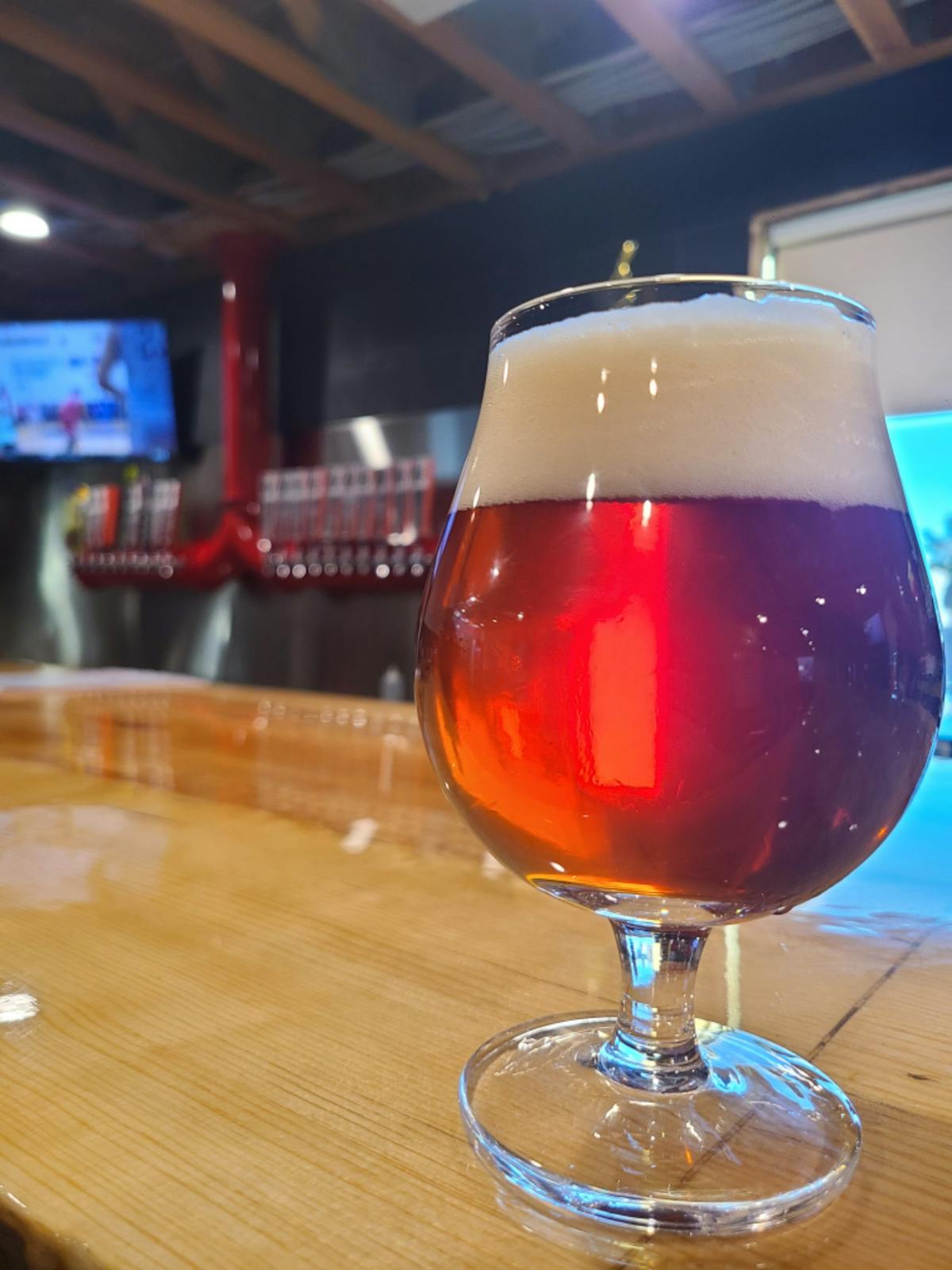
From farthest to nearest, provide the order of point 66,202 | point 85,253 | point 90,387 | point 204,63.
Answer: point 90,387 < point 85,253 < point 66,202 < point 204,63

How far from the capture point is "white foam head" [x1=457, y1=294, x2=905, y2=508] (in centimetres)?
31

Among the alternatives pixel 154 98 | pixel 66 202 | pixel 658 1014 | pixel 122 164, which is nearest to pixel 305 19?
pixel 154 98

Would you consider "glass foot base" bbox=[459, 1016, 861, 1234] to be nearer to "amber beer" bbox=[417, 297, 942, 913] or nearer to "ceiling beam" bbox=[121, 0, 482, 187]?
"amber beer" bbox=[417, 297, 942, 913]

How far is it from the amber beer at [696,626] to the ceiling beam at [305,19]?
2.21 meters

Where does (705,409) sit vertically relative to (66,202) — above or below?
below

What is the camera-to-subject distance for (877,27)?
2.08 m

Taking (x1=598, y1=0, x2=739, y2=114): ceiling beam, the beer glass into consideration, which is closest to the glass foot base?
the beer glass

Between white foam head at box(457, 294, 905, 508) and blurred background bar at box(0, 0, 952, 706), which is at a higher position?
blurred background bar at box(0, 0, 952, 706)

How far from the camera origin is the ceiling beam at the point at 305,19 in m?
2.10

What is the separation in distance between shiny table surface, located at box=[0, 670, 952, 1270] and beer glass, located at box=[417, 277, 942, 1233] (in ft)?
0.07

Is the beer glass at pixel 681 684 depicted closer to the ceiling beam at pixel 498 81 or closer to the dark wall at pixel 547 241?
the ceiling beam at pixel 498 81

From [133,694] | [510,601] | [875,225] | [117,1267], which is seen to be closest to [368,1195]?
[117,1267]

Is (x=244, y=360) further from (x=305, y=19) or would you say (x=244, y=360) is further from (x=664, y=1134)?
(x=664, y=1134)

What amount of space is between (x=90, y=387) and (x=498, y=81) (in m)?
2.31
